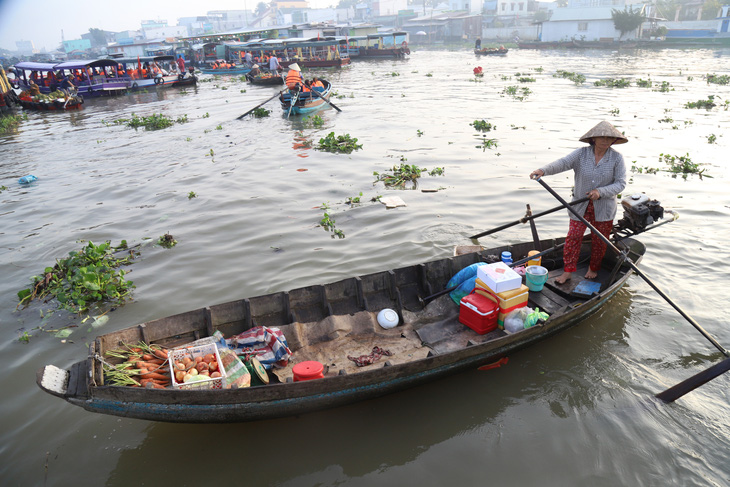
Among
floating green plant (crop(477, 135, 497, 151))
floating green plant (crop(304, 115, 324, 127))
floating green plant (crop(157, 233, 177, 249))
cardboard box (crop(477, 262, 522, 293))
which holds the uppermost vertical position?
floating green plant (crop(304, 115, 324, 127))

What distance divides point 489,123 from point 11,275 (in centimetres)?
1489

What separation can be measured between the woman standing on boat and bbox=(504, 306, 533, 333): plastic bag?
1.33m

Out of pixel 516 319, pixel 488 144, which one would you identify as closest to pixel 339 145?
pixel 488 144

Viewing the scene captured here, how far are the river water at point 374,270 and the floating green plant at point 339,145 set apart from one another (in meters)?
0.45

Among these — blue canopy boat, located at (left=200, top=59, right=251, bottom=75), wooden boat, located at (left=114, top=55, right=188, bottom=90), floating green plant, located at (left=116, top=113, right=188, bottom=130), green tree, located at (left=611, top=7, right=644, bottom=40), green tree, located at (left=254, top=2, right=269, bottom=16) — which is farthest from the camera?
green tree, located at (left=254, top=2, right=269, bottom=16)

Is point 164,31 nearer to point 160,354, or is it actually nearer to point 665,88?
point 665,88

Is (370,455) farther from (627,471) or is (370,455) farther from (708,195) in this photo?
(708,195)

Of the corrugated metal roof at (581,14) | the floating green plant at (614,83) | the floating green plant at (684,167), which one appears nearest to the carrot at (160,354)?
the floating green plant at (684,167)

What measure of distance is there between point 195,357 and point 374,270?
352 cm

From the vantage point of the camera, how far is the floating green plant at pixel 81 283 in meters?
6.59

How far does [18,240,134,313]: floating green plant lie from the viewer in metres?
6.59

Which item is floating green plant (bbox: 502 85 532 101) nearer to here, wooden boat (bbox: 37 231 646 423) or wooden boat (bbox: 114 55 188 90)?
wooden boat (bbox: 37 231 646 423)

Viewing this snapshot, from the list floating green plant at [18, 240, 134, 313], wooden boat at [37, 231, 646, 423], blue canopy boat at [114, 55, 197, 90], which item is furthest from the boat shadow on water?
blue canopy boat at [114, 55, 197, 90]

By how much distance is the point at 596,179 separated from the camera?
547cm
